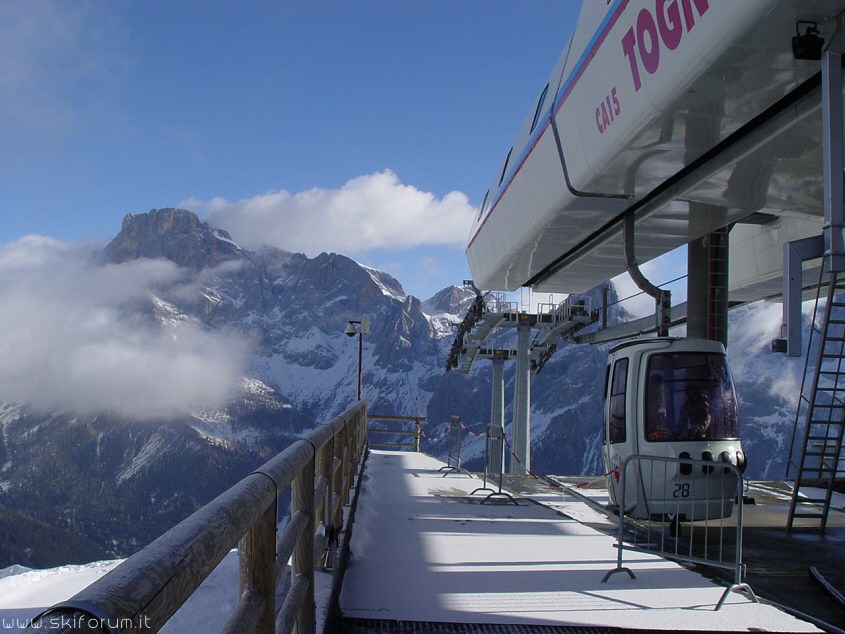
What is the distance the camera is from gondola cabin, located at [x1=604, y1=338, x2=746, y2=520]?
8711 millimetres

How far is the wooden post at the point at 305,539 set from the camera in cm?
369

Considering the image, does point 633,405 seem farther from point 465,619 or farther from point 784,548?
point 465,619

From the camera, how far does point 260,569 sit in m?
2.54

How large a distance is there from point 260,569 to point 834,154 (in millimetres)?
3718

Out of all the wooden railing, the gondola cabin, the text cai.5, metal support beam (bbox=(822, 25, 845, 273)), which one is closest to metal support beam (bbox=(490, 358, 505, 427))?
the gondola cabin

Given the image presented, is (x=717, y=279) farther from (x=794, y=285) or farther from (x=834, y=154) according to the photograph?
(x=834, y=154)

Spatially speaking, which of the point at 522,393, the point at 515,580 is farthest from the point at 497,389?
the point at 515,580

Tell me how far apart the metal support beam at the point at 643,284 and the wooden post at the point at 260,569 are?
6.78 meters

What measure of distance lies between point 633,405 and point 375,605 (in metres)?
4.90

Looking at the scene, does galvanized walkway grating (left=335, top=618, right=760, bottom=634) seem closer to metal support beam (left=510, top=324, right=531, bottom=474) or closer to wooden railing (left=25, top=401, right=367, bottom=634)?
wooden railing (left=25, top=401, right=367, bottom=634)

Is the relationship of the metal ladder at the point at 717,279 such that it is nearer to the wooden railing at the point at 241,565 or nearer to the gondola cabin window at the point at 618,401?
the gondola cabin window at the point at 618,401

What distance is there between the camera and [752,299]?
1501 centimetres

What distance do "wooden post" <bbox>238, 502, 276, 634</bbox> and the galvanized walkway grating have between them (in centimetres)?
214

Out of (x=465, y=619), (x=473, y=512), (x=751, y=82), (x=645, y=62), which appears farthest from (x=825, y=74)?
(x=473, y=512)
